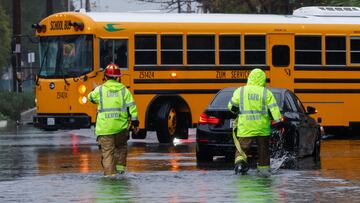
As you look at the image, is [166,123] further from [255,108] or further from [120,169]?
[255,108]

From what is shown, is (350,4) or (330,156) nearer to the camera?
(330,156)

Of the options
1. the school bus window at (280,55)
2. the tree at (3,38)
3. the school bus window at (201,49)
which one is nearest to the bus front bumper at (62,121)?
the school bus window at (201,49)

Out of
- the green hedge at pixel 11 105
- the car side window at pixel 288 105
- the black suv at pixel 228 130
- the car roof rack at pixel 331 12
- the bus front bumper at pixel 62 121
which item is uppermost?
the car roof rack at pixel 331 12

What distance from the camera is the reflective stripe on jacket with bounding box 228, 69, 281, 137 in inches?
693

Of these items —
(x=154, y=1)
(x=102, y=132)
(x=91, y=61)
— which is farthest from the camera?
(x=154, y=1)

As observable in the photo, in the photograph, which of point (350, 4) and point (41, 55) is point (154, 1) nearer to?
point (350, 4)

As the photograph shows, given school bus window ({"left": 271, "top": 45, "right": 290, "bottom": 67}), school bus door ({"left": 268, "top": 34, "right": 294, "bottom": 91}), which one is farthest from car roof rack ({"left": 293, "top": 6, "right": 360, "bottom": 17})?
school bus window ({"left": 271, "top": 45, "right": 290, "bottom": 67})

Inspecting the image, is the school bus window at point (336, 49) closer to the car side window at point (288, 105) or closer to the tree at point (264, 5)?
the car side window at point (288, 105)

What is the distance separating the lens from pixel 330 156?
22672 millimetres

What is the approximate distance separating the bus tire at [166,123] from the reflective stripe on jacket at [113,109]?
967 cm

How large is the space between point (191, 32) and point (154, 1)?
1940cm

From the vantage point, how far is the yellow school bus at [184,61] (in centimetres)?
2736

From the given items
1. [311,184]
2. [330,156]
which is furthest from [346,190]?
[330,156]

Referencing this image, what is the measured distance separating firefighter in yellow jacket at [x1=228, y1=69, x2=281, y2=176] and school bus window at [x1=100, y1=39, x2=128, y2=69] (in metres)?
9.83
